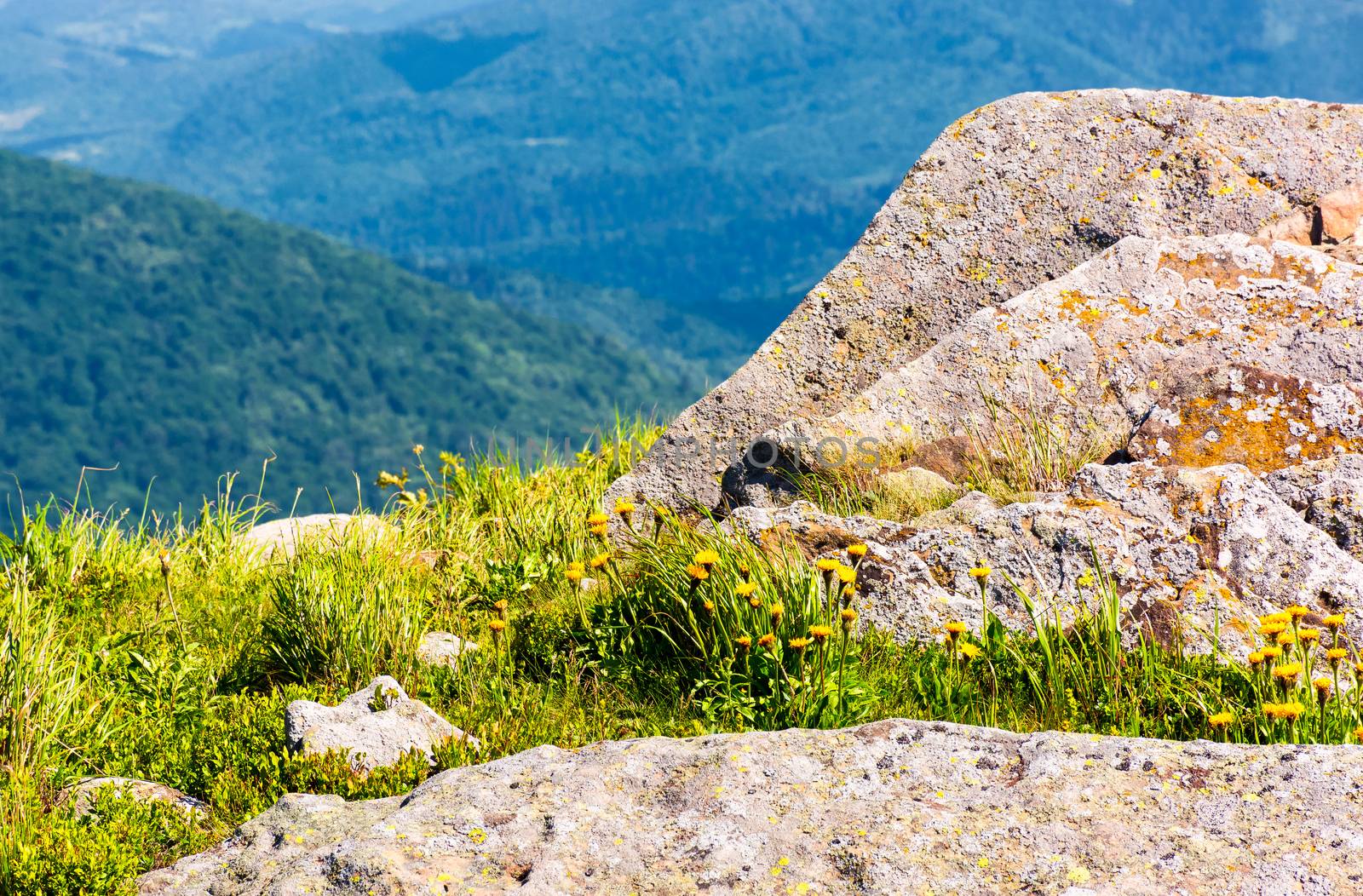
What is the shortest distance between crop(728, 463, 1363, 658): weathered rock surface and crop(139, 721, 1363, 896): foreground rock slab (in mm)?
1228

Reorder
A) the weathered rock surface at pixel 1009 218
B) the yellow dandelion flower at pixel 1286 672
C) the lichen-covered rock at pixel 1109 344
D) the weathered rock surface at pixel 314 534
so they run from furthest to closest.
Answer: the weathered rock surface at pixel 1009 218 < the weathered rock surface at pixel 314 534 < the lichen-covered rock at pixel 1109 344 < the yellow dandelion flower at pixel 1286 672

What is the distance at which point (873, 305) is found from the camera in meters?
6.97

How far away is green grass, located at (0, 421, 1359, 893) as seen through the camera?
3.44m

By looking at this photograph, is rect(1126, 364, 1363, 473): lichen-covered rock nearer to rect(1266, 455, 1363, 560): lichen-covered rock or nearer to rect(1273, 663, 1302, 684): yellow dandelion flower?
rect(1266, 455, 1363, 560): lichen-covered rock

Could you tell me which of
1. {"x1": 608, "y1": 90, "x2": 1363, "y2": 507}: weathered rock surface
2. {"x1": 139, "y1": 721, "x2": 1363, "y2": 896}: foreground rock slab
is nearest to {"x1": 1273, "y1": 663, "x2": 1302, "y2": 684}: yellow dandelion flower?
{"x1": 139, "y1": 721, "x2": 1363, "y2": 896}: foreground rock slab

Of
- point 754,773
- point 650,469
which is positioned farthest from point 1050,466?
point 754,773

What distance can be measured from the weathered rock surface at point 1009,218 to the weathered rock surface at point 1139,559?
2.33 m

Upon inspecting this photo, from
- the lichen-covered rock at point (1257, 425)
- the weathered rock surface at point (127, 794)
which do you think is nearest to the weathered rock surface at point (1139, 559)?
the lichen-covered rock at point (1257, 425)

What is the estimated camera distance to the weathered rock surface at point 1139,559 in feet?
12.9

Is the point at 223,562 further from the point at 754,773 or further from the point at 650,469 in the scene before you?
the point at 754,773

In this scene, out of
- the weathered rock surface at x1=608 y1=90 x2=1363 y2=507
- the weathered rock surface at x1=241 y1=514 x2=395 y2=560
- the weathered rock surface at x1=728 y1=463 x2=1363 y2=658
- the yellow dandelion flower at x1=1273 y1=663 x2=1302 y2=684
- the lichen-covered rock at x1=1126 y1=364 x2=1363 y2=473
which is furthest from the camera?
the weathered rock surface at x1=608 y1=90 x2=1363 y2=507

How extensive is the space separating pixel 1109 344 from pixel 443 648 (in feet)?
11.3

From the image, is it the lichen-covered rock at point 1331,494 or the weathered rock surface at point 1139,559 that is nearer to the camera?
the weathered rock surface at point 1139,559

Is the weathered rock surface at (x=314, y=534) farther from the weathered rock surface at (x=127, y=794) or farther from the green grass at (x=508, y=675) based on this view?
the weathered rock surface at (x=127, y=794)
